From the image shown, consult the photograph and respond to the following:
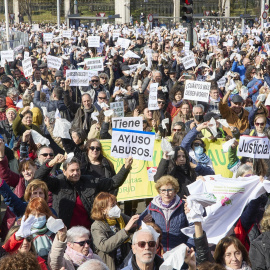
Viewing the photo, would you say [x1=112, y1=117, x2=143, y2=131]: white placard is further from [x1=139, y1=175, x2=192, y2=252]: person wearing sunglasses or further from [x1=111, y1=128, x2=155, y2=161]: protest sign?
[x1=139, y1=175, x2=192, y2=252]: person wearing sunglasses

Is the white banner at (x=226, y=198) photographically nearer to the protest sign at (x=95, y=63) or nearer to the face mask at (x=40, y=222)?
the face mask at (x=40, y=222)

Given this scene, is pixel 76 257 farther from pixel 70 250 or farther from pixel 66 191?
pixel 66 191

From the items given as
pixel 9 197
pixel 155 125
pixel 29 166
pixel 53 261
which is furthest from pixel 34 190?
pixel 155 125

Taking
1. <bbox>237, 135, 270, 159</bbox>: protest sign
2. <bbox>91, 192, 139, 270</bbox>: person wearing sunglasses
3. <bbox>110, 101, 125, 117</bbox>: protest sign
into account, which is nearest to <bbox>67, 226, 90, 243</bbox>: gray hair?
<bbox>91, 192, 139, 270</bbox>: person wearing sunglasses

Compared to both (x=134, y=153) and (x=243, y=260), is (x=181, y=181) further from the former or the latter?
(x=243, y=260)

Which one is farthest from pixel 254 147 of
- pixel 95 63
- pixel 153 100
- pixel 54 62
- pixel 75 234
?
pixel 54 62

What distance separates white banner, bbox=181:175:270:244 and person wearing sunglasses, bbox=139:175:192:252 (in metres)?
0.31

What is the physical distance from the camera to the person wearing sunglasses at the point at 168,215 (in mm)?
5145

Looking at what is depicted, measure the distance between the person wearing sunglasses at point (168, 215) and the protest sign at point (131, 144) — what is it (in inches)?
42.1

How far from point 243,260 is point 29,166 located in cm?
242

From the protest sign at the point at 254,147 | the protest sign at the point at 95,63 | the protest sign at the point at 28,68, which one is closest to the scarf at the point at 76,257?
the protest sign at the point at 254,147

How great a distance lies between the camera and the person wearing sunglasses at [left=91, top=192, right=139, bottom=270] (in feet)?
16.1

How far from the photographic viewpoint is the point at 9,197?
5.39 m

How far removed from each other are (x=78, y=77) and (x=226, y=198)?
5982mm
